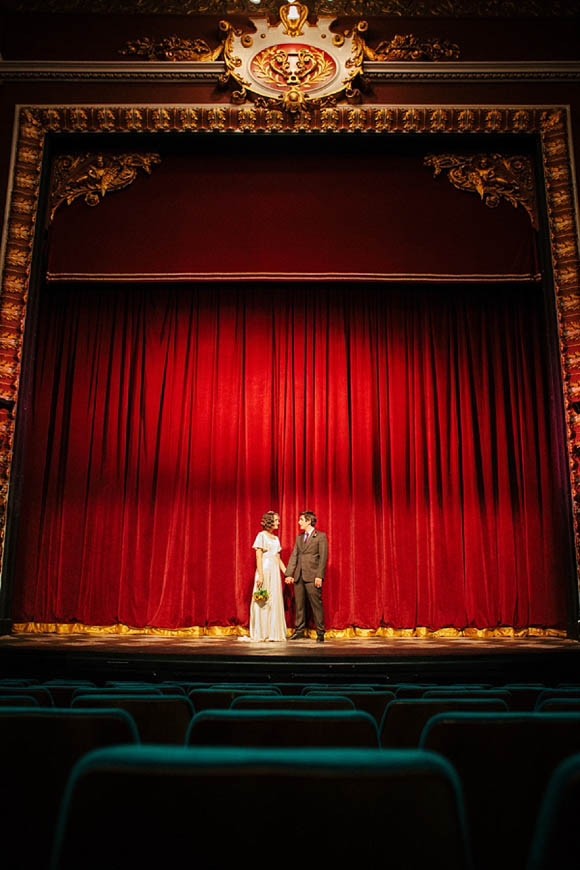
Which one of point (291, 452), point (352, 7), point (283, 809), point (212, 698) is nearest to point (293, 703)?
point (212, 698)

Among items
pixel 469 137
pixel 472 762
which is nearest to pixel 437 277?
pixel 469 137

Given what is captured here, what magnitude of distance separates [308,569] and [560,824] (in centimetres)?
691

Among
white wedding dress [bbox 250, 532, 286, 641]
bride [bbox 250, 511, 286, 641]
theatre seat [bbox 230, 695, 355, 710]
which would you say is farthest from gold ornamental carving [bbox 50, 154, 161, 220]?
theatre seat [bbox 230, 695, 355, 710]

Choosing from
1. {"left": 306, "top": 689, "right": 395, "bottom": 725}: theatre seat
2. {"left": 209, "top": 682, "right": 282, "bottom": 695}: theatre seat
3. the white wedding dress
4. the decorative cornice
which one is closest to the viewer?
{"left": 306, "top": 689, "right": 395, "bottom": 725}: theatre seat

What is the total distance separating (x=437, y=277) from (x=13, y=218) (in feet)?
15.6

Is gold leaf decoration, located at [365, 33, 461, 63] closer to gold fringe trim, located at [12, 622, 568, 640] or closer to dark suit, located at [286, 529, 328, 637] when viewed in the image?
dark suit, located at [286, 529, 328, 637]

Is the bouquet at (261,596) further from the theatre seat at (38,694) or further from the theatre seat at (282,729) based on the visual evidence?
the theatre seat at (282,729)

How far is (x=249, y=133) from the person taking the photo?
295 inches

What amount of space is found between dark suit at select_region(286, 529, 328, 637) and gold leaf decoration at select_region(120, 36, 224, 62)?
5673mm

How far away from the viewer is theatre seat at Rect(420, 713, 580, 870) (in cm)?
103

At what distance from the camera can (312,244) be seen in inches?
287

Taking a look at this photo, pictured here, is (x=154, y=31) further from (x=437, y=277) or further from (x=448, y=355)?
(x=448, y=355)

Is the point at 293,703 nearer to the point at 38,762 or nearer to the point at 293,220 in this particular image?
the point at 38,762

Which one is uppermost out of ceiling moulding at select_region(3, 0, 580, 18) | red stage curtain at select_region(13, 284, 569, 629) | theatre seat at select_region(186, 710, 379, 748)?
ceiling moulding at select_region(3, 0, 580, 18)
